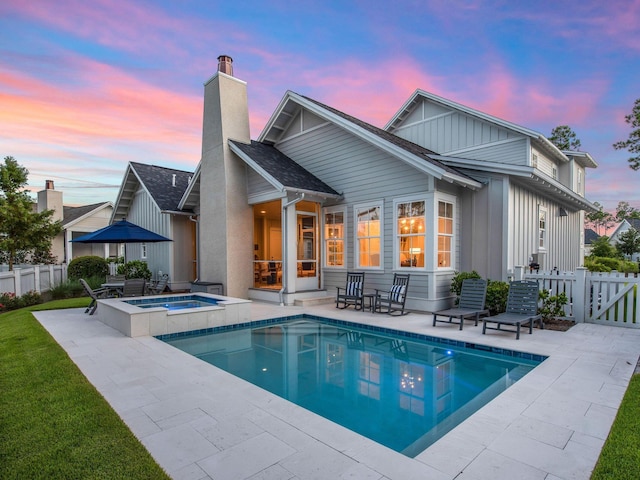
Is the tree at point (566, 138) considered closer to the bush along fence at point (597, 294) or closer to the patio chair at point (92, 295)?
the bush along fence at point (597, 294)

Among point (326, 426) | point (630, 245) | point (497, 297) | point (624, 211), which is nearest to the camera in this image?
point (326, 426)

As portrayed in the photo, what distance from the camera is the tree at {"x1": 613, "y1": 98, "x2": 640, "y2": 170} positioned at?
17344 millimetres

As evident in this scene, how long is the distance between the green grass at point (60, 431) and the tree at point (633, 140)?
2336 cm

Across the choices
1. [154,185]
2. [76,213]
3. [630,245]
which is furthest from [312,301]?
[630,245]

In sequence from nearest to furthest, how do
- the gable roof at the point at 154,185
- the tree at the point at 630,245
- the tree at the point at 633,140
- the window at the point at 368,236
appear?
the window at the point at 368,236, the gable roof at the point at 154,185, the tree at the point at 633,140, the tree at the point at 630,245

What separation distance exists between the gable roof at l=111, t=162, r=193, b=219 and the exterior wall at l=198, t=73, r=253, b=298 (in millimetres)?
3586

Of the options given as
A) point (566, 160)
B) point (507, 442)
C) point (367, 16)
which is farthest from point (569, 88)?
point (507, 442)

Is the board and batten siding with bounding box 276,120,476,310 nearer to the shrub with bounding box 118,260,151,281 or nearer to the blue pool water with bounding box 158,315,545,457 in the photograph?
the blue pool water with bounding box 158,315,545,457

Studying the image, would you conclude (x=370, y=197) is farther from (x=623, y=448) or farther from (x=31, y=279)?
(x=31, y=279)

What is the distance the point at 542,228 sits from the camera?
40.9ft

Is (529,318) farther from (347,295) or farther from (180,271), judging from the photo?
(180,271)

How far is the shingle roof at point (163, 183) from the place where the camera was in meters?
15.5

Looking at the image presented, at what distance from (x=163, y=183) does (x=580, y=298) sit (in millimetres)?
16450

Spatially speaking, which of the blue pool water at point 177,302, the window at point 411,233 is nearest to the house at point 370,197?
the window at point 411,233
